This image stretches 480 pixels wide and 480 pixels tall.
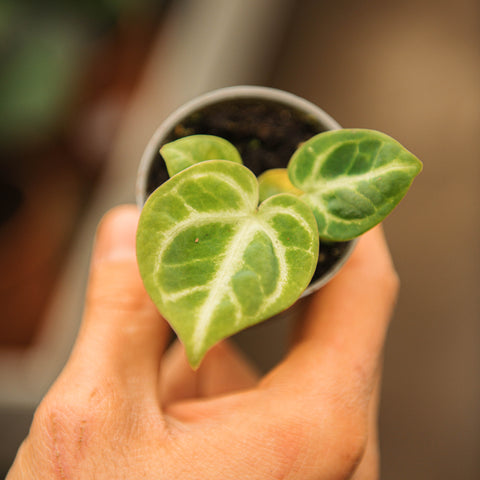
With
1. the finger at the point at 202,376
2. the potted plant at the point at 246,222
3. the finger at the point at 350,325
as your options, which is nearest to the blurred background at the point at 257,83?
the finger at the point at 202,376

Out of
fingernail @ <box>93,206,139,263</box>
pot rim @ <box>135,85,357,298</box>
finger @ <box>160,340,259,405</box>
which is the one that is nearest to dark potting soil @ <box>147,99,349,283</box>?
pot rim @ <box>135,85,357,298</box>

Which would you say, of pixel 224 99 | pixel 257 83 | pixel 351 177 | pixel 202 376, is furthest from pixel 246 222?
pixel 257 83

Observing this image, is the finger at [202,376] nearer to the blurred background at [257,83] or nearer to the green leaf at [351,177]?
the blurred background at [257,83]

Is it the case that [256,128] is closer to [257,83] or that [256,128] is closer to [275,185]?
[275,185]

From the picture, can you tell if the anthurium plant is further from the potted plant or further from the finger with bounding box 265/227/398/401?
the finger with bounding box 265/227/398/401

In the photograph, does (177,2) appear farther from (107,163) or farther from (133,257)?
(133,257)

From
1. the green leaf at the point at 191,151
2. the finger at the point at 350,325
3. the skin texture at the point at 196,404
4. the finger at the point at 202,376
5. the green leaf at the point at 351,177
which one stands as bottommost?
the finger at the point at 202,376

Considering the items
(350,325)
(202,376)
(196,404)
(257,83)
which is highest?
(257,83)

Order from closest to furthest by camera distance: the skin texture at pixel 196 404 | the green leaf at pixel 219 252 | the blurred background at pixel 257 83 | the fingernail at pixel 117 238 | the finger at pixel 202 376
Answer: the green leaf at pixel 219 252 → the skin texture at pixel 196 404 → the fingernail at pixel 117 238 → the finger at pixel 202 376 → the blurred background at pixel 257 83
